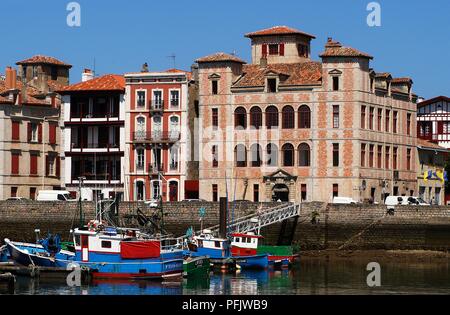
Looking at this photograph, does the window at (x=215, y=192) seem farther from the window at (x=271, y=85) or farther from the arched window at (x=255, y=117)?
the window at (x=271, y=85)

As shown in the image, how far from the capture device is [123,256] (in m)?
70.0

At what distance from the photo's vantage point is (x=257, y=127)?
4067 inches

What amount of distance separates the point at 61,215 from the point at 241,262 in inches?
863

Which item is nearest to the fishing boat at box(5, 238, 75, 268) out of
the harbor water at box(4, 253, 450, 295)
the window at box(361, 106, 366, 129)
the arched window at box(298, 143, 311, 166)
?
the harbor water at box(4, 253, 450, 295)

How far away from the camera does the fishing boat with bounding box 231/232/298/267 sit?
269 feet

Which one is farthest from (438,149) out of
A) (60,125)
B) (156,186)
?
(60,125)

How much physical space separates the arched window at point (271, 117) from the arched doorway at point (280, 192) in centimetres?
491

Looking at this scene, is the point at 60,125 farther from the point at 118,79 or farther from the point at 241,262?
the point at 241,262

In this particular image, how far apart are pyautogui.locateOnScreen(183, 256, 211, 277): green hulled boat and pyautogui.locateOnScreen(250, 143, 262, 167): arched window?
30861mm

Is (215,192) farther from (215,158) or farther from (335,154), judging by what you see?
(335,154)

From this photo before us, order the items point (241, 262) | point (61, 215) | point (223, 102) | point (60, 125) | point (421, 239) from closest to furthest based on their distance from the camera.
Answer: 1. point (241, 262)
2. point (421, 239)
3. point (61, 215)
4. point (223, 102)
5. point (60, 125)

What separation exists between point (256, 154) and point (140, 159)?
1054cm

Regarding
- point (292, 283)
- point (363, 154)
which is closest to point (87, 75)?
point (363, 154)

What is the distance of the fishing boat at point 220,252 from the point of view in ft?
264
